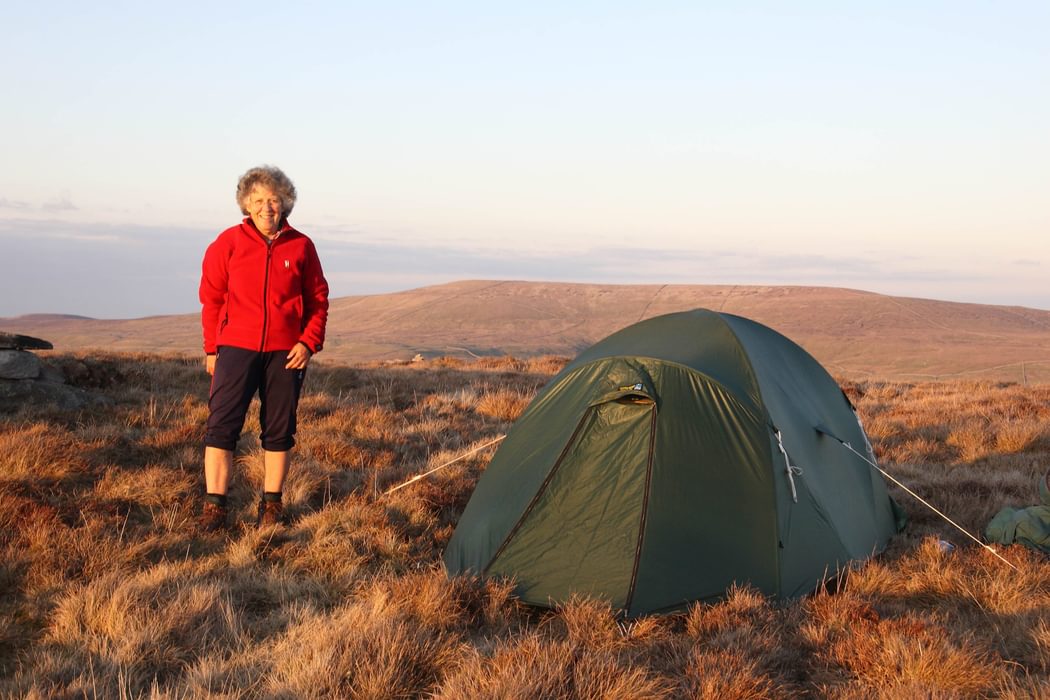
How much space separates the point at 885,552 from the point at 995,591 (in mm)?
1246

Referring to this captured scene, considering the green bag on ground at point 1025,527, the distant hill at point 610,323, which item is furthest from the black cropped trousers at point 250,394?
the distant hill at point 610,323

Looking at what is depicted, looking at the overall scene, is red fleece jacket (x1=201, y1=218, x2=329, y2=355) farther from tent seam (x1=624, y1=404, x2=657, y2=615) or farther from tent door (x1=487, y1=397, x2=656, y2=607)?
tent seam (x1=624, y1=404, x2=657, y2=615)

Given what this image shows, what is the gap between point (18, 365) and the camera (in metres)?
9.14

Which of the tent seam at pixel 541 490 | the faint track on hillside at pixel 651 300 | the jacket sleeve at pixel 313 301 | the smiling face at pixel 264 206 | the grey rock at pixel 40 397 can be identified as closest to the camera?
the tent seam at pixel 541 490

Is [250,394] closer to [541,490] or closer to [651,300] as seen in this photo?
[541,490]

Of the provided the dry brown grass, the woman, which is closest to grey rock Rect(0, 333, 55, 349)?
the dry brown grass

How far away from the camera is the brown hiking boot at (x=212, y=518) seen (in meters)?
6.00

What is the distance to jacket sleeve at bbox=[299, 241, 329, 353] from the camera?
6.10m

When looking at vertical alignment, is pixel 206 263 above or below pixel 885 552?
above

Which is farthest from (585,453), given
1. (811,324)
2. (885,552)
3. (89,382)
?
(811,324)

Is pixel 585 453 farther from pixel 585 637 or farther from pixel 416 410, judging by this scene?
pixel 416 410

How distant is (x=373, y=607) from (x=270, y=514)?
1.98m

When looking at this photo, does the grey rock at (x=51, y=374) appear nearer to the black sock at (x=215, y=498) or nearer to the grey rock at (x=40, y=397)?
the grey rock at (x=40, y=397)

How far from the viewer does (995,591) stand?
16.4 feet
